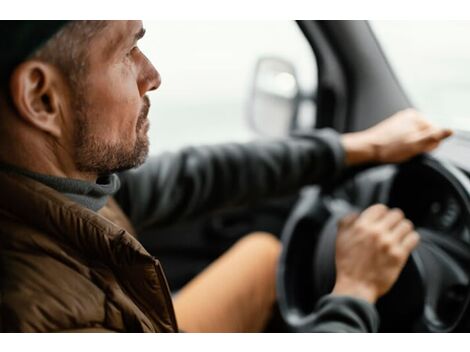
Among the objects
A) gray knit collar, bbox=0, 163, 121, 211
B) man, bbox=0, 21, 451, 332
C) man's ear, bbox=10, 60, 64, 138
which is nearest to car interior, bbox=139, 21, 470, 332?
man, bbox=0, 21, 451, 332

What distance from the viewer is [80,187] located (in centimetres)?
82

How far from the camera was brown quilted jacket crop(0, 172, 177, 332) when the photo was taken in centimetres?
75

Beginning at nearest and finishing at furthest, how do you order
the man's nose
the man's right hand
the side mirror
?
the man's nose, the man's right hand, the side mirror

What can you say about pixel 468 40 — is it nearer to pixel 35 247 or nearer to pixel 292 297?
pixel 292 297

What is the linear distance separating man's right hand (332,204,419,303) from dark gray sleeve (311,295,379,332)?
0.10 feet

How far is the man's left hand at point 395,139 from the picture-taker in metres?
1.21

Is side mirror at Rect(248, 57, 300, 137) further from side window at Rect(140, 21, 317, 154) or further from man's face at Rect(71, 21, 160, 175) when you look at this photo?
man's face at Rect(71, 21, 160, 175)

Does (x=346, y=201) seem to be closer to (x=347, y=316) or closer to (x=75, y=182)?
(x=347, y=316)

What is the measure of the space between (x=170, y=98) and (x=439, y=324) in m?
0.68

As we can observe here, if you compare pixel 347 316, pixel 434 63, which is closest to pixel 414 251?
pixel 347 316

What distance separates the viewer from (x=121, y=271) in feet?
2.69

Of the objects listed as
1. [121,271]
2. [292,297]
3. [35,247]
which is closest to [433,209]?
[292,297]

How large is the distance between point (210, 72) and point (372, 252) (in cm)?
60

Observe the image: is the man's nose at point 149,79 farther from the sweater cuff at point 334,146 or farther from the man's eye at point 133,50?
the sweater cuff at point 334,146
